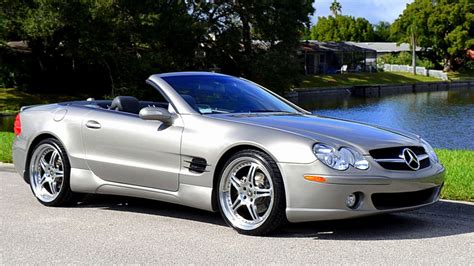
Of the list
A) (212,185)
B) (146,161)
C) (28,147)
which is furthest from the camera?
(28,147)

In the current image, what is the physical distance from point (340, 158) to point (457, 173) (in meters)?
3.78

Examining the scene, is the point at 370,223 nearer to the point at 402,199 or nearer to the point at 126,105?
the point at 402,199

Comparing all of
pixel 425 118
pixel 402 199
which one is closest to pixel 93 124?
pixel 402 199

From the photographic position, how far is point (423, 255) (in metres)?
5.01

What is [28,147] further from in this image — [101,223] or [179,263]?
[179,263]

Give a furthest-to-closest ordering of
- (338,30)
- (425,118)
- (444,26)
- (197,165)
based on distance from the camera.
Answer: (338,30) → (444,26) → (425,118) → (197,165)

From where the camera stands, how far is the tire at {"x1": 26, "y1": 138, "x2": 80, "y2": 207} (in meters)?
7.11

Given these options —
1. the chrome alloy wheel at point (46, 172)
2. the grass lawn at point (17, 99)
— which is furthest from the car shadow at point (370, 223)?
the grass lawn at point (17, 99)

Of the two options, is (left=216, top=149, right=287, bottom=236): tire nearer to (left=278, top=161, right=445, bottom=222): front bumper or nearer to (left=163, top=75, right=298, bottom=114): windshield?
(left=278, top=161, right=445, bottom=222): front bumper

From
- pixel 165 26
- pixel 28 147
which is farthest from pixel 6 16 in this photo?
pixel 28 147

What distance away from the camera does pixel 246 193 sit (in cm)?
584

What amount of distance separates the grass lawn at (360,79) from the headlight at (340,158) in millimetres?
58450

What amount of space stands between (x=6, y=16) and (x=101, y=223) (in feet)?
118

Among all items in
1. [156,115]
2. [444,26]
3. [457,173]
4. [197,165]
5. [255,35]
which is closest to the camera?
[197,165]
